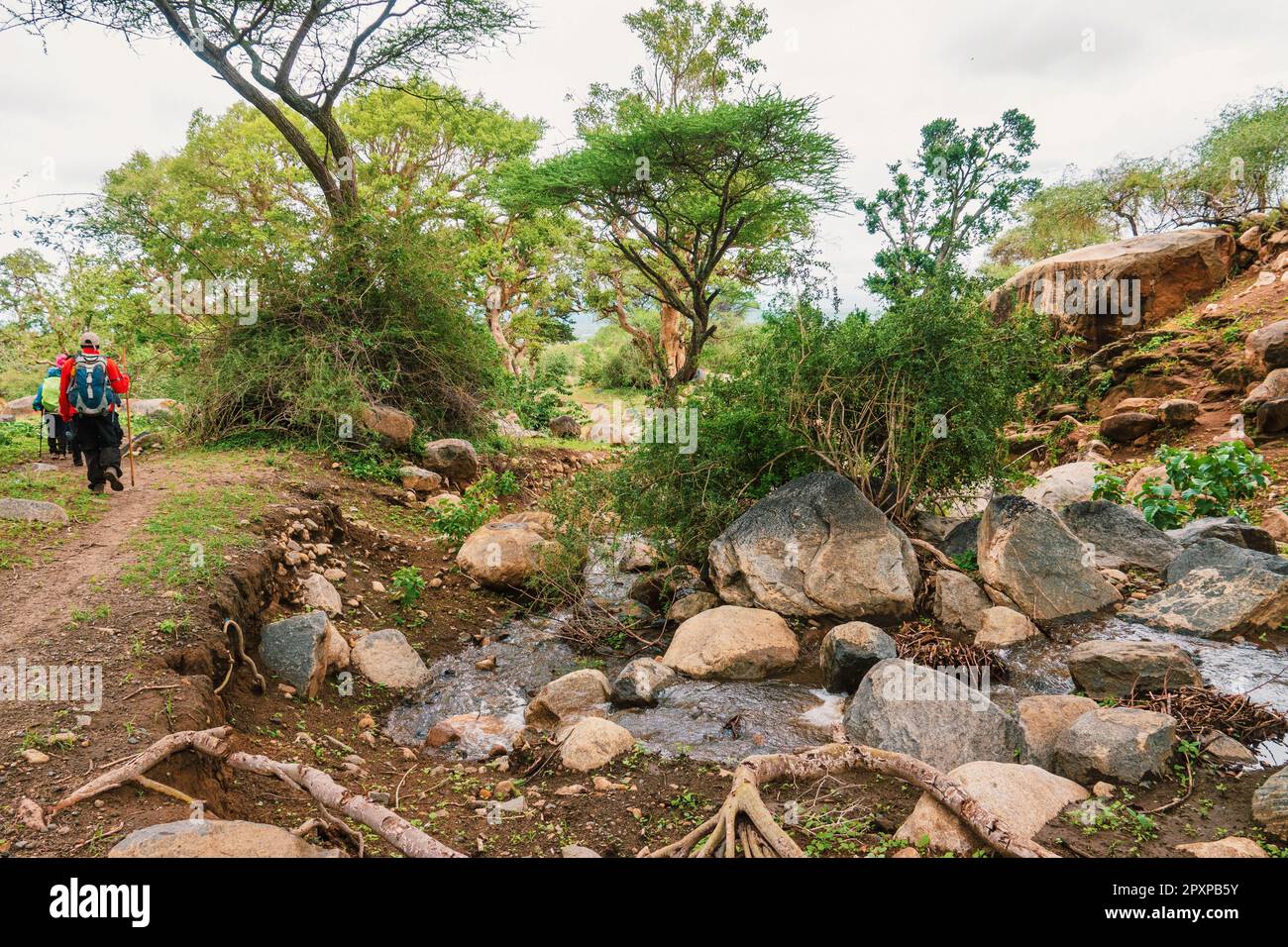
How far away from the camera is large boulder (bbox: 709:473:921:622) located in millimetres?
7273

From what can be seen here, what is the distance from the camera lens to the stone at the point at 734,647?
6562 millimetres

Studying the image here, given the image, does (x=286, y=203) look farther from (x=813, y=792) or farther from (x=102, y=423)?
(x=813, y=792)

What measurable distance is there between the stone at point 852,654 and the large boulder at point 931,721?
93 cm

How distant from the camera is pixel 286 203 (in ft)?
78.0

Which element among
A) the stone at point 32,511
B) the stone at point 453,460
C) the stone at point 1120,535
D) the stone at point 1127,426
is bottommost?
the stone at point 1120,535

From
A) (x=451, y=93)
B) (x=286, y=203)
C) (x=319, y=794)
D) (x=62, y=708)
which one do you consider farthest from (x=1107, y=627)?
(x=286, y=203)

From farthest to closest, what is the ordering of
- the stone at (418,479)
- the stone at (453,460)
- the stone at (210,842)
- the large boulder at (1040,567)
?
1. the stone at (453,460)
2. the stone at (418,479)
3. the large boulder at (1040,567)
4. the stone at (210,842)

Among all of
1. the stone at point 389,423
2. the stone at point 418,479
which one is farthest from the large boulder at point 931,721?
the stone at point 389,423

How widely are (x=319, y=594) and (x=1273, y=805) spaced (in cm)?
702

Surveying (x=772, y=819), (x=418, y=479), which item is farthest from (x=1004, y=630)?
(x=418, y=479)

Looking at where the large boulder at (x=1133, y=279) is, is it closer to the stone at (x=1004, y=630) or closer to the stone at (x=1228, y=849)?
the stone at (x=1004, y=630)

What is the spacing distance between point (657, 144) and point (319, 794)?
39.1ft

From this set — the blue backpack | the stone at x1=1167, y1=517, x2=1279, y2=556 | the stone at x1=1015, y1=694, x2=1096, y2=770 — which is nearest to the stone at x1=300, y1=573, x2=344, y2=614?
the blue backpack
